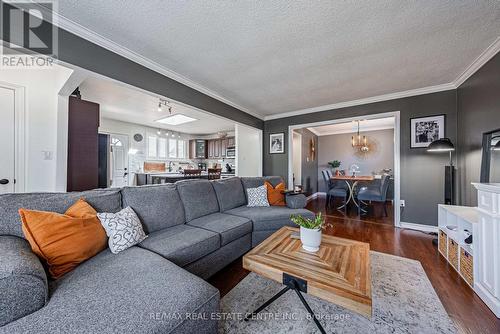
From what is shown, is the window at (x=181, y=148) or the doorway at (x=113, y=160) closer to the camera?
the doorway at (x=113, y=160)

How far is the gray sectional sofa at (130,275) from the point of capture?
30.8 inches

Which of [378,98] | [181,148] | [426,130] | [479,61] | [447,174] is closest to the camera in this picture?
[479,61]

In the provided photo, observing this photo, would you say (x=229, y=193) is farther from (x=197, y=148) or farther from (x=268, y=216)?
(x=197, y=148)

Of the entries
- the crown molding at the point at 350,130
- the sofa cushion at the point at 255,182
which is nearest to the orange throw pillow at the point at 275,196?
the sofa cushion at the point at 255,182

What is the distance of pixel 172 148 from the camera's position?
6.94 meters

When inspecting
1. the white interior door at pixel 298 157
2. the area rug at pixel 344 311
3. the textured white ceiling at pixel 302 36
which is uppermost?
the textured white ceiling at pixel 302 36

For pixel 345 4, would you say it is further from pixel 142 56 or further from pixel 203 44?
pixel 142 56

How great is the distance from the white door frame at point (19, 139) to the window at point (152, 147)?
371 cm

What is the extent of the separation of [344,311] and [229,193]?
75.0 inches

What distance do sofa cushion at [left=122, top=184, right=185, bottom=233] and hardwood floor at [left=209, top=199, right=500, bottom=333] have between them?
76cm

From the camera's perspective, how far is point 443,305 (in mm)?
1515

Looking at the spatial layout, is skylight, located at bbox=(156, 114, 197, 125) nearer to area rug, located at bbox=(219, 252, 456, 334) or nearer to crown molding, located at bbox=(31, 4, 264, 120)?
crown molding, located at bbox=(31, 4, 264, 120)

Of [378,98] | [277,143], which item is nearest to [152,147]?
[277,143]

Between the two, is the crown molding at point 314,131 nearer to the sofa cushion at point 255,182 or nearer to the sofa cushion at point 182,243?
the sofa cushion at point 255,182
